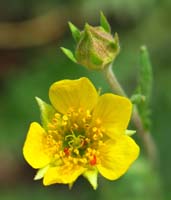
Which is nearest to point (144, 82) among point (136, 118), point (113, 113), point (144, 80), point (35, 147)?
point (144, 80)

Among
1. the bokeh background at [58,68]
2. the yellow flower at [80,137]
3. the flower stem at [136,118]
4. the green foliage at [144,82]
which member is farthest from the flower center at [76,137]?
the bokeh background at [58,68]

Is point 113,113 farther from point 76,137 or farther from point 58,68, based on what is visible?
point 58,68

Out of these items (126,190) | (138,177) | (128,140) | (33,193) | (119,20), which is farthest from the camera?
(119,20)

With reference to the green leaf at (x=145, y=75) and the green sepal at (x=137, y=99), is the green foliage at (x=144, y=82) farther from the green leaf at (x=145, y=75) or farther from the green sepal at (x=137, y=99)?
the green sepal at (x=137, y=99)

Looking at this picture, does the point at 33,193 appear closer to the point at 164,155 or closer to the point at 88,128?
the point at 164,155

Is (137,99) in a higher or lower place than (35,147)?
lower

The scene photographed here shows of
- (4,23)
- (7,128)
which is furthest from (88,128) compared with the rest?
(4,23)

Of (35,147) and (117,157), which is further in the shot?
(35,147)

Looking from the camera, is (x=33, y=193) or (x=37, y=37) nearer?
(x=33, y=193)
